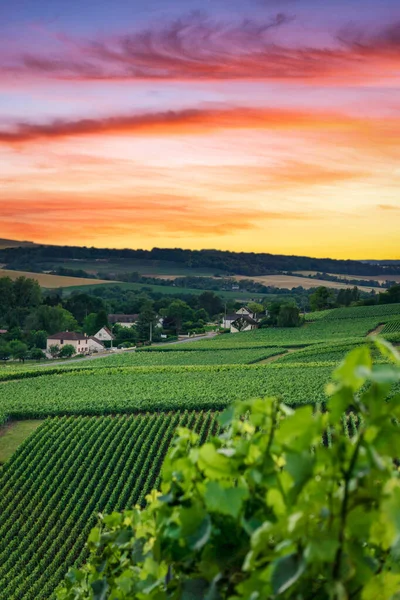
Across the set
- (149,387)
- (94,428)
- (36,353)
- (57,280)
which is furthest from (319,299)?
(94,428)

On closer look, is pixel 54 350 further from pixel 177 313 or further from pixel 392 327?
pixel 392 327

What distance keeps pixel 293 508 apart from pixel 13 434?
37.0 meters

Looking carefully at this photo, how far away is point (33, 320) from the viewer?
10419 centimetres

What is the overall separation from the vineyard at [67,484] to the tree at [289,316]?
6005 centimetres

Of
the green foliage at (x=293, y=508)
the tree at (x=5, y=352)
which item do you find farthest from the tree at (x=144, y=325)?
the green foliage at (x=293, y=508)

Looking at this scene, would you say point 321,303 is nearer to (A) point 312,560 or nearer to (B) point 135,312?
(B) point 135,312

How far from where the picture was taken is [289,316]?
9694 cm

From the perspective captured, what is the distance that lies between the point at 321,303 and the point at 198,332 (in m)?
25.7

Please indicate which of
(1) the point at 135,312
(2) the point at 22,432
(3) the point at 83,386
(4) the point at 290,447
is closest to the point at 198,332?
(1) the point at 135,312

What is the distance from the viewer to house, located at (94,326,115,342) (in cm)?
10319

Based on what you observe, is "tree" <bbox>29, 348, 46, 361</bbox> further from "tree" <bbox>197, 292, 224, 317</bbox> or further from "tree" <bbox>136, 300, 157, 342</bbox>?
"tree" <bbox>197, 292, 224, 317</bbox>

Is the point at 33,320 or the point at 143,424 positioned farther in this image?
the point at 33,320

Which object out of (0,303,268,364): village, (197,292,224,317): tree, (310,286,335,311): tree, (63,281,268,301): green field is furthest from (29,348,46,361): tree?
(63,281,268,301): green field

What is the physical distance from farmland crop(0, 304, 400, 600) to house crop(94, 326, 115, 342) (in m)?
34.1
